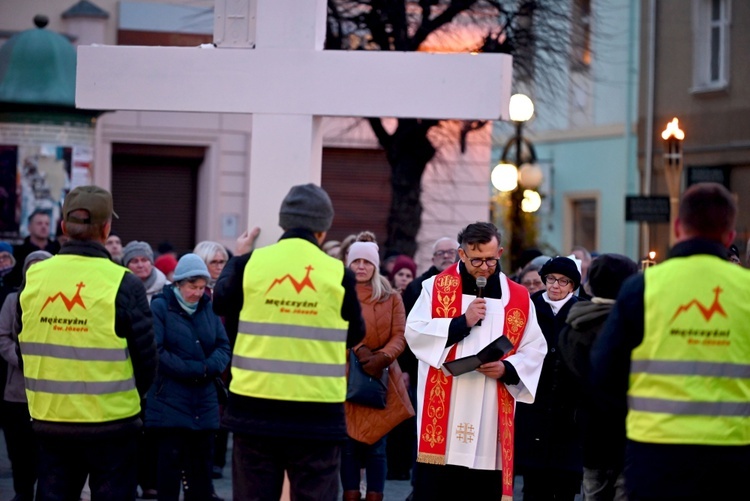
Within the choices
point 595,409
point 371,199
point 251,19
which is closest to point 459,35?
point 371,199

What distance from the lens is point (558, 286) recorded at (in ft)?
26.9

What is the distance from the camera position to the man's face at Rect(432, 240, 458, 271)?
1040 cm

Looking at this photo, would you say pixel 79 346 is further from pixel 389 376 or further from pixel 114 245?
pixel 114 245

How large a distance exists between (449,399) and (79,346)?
2.23 metres

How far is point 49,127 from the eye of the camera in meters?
→ 14.5

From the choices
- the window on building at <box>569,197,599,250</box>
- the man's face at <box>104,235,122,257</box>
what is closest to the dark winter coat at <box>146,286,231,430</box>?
the man's face at <box>104,235,122,257</box>

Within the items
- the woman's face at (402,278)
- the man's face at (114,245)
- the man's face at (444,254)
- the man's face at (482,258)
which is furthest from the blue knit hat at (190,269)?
the man's face at (114,245)

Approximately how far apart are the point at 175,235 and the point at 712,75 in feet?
34.8

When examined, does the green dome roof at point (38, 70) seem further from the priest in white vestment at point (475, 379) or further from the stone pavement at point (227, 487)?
the priest in white vestment at point (475, 379)

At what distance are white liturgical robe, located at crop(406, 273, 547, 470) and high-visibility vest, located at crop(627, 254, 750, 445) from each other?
2.21 m

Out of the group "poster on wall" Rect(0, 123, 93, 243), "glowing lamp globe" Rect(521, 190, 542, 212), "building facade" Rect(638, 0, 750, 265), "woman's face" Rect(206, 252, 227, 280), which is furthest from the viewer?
"building facade" Rect(638, 0, 750, 265)

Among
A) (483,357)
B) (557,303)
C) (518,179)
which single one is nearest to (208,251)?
(557,303)

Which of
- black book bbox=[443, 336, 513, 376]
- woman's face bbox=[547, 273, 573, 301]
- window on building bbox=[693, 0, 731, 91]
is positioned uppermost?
window on building bbox=[693, 0, 731, 91]

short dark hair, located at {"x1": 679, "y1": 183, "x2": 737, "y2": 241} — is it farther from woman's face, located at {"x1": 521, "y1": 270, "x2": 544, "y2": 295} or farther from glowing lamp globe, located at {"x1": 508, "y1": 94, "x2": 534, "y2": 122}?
glowing lamp globe, located at {"x1": 508, "y1": 94, "x2": 534, "y2": 122}
